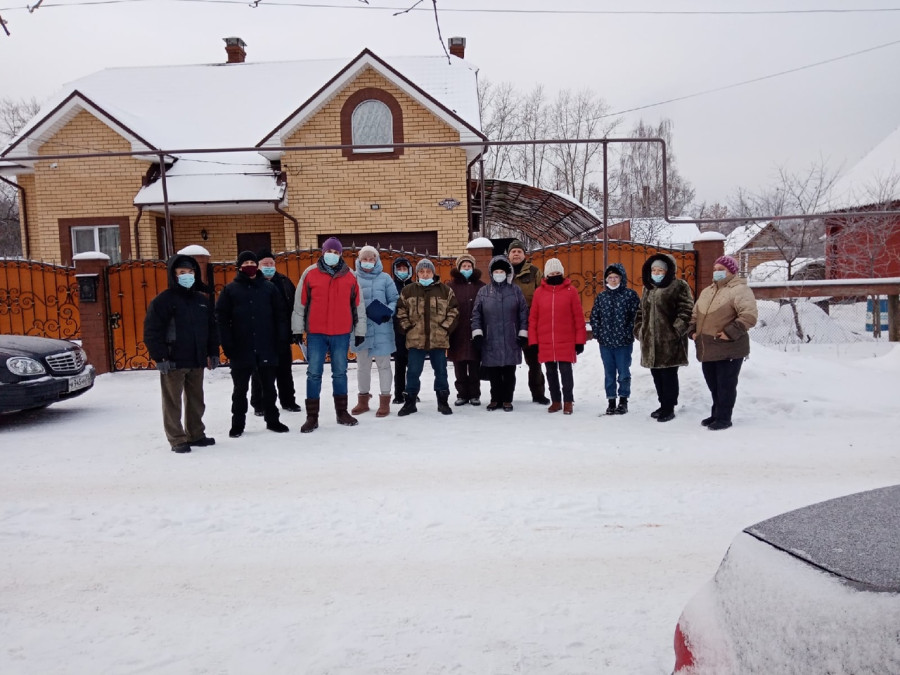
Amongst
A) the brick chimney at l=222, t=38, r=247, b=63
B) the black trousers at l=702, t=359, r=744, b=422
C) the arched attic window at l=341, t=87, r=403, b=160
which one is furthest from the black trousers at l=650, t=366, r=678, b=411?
the brick chimney at l=222, t=38, r=247, b=63

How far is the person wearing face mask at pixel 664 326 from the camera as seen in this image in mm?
6379

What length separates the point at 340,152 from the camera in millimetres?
13648

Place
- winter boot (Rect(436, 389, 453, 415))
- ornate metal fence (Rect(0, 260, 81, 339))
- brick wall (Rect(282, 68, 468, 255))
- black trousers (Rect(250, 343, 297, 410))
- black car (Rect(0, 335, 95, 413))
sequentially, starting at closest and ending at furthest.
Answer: black car (Rect(0, 335, 95, 413)), winter boot (Rect(436, 389, 453, 415)), black trousers (Rect(250, 343, 297, 410)), ornate metal fence (Rect(0, 260, 81, 339)), brick wall (Rect(282, 68, 468, 255))

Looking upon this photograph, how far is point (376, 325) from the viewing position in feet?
22.6

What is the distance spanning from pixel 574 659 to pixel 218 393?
7050 mm

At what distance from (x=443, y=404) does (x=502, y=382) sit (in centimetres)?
71

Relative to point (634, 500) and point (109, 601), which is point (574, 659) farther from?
point (109, 601)

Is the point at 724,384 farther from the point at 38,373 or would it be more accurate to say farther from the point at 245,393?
the point at 38,373

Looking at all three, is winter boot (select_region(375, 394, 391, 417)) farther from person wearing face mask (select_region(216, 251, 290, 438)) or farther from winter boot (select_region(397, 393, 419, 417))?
person wearing face mask (select_region(216, 251, 290, 438))

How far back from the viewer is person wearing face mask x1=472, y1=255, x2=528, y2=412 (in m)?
6.90

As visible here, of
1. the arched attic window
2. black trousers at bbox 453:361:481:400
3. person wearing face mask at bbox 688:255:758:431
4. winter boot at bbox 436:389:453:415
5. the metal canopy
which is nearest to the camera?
person wearing face mask at bbox 688:255:758:431

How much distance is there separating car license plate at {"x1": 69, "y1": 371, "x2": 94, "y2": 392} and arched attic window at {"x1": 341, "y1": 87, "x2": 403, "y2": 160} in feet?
25.8

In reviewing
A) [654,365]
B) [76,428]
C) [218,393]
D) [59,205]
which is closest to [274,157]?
[59,205]

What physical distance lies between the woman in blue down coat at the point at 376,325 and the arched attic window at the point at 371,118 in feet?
24.9
